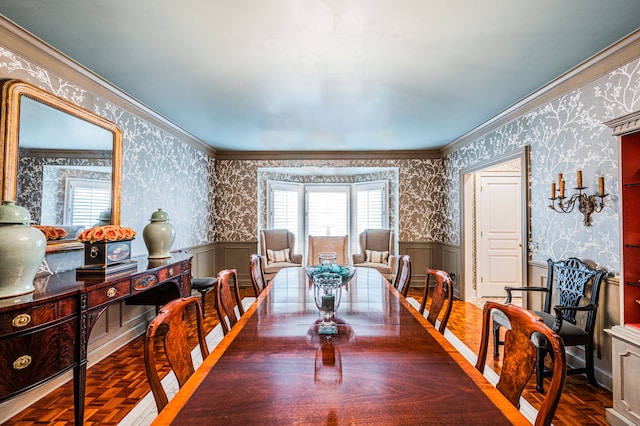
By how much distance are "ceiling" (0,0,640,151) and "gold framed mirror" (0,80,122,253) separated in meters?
0.44

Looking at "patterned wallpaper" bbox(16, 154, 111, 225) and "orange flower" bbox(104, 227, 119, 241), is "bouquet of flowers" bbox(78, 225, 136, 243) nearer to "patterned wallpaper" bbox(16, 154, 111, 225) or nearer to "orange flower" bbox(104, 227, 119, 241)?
"orange flower" bbox(104, 227, 119, 241)

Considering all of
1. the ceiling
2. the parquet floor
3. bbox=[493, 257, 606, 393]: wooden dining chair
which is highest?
the ceiling

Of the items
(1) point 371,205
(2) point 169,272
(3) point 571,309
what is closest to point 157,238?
(2) point 169,272

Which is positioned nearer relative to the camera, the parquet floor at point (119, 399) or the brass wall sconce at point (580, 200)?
the parquet floor at point (119, 399)

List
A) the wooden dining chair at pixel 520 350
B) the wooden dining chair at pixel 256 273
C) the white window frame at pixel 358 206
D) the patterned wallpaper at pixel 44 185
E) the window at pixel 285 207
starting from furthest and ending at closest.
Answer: the window at pixel 285 207
the white window frame at pixel 358 206
the wooden dining chair at pixel 256 273
the patterned wallpaper at pixel 44 185
the wooden dining chair at pixel 520 350

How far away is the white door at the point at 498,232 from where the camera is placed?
497 cm

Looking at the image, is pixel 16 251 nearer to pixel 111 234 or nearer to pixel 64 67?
pixel 111 234

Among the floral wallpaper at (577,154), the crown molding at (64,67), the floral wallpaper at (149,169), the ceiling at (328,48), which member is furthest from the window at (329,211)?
the crown molding at (64,67)

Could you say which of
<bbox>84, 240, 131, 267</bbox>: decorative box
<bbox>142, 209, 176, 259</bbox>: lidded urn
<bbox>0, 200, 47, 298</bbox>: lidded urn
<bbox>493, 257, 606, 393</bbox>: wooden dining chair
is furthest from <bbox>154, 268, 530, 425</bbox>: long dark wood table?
<bbox>142, 209, 176, 259</bbox>: lidded urn

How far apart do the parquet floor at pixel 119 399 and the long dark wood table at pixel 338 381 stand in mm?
1311

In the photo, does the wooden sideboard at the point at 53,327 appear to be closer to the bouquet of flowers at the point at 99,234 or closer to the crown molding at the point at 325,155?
the bouquet of flowers at the point at 99,234

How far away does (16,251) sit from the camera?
62.5 inches

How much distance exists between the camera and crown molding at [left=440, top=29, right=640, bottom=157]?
7.29 ft

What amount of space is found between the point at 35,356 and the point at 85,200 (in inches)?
55.2
